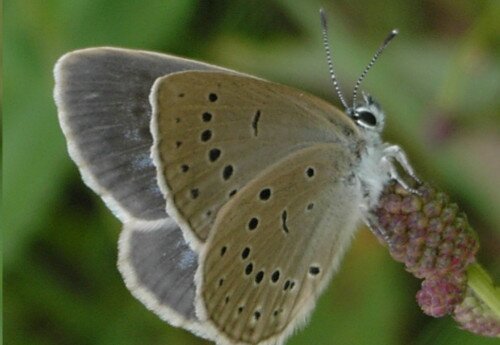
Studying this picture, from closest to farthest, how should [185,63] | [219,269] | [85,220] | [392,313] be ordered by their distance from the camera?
[185,63]
[219,269]
[392,313]
[85,220]

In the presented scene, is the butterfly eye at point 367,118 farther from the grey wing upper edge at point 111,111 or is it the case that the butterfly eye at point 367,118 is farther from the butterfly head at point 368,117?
the grey wing upper edge at point 111,111

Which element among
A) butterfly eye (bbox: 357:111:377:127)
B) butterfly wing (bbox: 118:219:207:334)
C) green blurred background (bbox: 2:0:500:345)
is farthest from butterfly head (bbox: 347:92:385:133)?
green blurred background (bbox: 2:0:500:345)

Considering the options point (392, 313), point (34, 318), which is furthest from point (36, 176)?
point (392, 313)

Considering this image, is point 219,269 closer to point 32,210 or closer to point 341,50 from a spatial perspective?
point 32,210

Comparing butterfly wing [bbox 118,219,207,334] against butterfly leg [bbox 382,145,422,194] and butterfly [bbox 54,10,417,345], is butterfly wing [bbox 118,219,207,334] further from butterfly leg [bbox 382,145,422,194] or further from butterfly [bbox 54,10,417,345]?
butterfly leg [bbox 382,145,422,194]

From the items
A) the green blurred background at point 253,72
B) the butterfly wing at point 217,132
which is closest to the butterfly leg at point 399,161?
the butterfly wing at point 217,132

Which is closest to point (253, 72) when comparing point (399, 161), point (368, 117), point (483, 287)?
point (368, 117)
